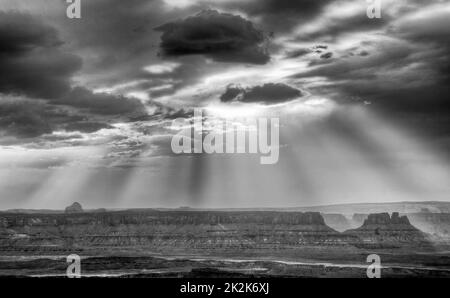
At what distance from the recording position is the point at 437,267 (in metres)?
193

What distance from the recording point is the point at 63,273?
601 ft

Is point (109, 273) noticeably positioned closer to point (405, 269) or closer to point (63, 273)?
point (63, 273)
